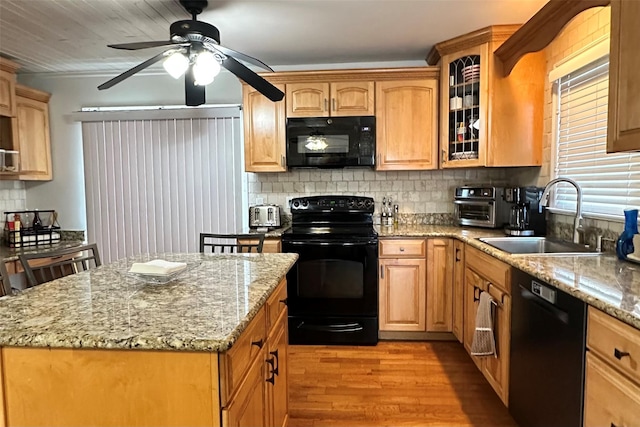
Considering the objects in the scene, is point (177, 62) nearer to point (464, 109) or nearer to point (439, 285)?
point (464, 109)

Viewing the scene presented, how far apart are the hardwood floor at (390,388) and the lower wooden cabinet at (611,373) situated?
0.89 meters

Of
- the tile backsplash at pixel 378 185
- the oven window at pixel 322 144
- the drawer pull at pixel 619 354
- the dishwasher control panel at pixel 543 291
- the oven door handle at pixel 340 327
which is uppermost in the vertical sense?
the oven window at pixel 322 144

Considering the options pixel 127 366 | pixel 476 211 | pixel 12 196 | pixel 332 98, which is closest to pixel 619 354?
pixel 127 366

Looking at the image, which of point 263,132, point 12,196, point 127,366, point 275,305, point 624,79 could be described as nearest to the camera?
point 127,366

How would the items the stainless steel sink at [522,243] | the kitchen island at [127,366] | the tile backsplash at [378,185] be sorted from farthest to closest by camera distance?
the tile backsplash at [378,185], the stainless steel sink at [522,243], the kitchen island at [127,366]

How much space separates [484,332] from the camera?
2301 mm

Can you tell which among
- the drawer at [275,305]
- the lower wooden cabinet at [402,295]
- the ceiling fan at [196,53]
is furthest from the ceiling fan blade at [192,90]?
the lower wooden cabinet at [402,295]

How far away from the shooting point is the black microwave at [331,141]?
3408 mm

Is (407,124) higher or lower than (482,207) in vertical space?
higher

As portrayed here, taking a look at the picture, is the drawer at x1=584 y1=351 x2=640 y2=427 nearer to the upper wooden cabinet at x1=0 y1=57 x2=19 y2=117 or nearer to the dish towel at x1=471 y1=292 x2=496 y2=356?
the dish towel at x1=471 y1=292 x2=496 y2=356

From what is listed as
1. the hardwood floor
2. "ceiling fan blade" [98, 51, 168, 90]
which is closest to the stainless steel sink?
the hardwood floor

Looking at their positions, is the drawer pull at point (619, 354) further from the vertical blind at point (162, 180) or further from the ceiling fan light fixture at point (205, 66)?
the vertical blind at point (162, 180)

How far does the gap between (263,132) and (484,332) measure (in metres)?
2.36

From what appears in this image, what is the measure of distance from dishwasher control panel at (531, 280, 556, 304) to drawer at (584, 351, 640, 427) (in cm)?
26
